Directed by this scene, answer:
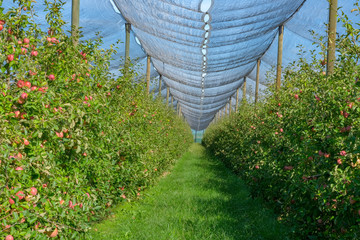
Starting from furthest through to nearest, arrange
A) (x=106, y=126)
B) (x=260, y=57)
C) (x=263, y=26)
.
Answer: (x=260, y=57) → (x=263, y=26) → (x=106, y=126)

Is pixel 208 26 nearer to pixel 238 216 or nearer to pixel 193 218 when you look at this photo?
pixel 238 216

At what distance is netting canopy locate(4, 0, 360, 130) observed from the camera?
24.6 ft

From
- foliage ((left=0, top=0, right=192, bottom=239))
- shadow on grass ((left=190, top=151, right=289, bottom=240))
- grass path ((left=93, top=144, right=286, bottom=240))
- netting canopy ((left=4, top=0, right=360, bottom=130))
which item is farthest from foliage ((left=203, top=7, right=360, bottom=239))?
netting canopy ((left=4, top=0, right=360, bottom=130))

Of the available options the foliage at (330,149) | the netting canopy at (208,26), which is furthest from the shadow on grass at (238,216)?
the netting canopy at (208,26)

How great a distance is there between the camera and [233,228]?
4543 millimetres

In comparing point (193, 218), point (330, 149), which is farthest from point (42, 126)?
point (193, 218)

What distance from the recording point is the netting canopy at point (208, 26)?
7508 millimetres

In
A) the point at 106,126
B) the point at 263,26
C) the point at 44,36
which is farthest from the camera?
the point at 263,26

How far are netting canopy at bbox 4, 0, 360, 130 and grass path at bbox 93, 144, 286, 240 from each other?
8.23ft

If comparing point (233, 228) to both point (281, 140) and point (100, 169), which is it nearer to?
point (281, 140)

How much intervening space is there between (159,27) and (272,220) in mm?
5758

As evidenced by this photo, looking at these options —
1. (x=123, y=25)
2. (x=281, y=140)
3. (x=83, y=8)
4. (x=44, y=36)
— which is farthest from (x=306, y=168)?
(x=123, y=25)

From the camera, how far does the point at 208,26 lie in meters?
8.55

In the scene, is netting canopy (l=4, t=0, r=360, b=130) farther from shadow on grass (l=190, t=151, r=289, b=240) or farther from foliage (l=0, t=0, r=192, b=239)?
shadow on grass (l=190, t=151, r=289, b=240)
